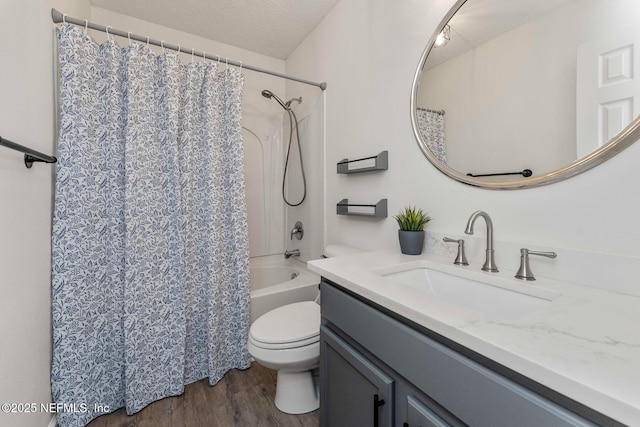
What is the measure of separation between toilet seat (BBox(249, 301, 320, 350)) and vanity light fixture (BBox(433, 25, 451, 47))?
58.6 inches

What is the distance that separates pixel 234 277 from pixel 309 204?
0.89 metres

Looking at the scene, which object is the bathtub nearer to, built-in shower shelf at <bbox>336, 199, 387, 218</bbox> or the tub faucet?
the tub faucet

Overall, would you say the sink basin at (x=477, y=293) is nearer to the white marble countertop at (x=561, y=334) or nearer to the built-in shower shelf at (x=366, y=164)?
the white marble countertop at (x=561, y=334)

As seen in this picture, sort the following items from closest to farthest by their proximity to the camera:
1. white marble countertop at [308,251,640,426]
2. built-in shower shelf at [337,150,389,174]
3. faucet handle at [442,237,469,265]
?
white marble countertop at [308,251,640,426], faucet handle at [442,237,469,265], built-in shower shelf at [337,150,389,174]

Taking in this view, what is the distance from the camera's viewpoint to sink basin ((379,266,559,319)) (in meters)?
0.81

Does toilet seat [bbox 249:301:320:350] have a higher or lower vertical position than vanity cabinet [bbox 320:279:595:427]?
lower

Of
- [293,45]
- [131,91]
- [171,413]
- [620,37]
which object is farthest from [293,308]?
[293,45]

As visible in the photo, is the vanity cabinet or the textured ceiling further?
the textured ceiling

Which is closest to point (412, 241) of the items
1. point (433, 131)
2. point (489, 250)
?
point (489, 250)

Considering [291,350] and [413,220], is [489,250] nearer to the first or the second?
[413,220]

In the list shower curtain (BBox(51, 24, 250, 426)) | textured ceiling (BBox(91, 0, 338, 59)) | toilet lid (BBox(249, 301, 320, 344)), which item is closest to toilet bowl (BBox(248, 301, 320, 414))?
toilet lid (BBox(249, 301, 320, 344))

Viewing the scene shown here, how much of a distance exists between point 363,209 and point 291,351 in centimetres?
87

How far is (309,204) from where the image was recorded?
2.36 metres

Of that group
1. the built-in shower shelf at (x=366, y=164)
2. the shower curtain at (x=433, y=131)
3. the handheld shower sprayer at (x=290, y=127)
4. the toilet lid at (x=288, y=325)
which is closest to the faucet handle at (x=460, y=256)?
the shower curtain at (x=433, y=131)
